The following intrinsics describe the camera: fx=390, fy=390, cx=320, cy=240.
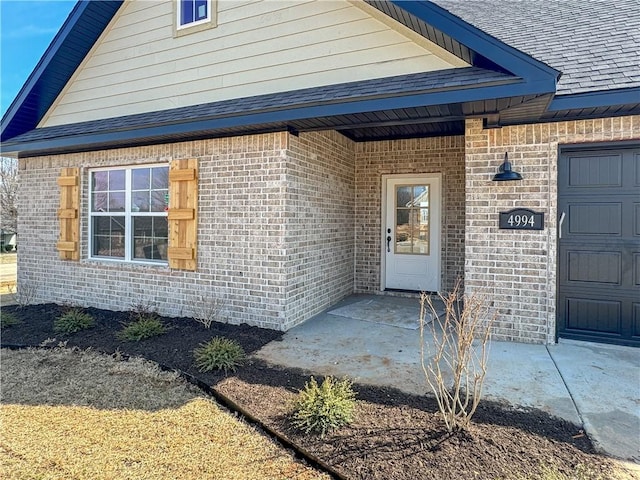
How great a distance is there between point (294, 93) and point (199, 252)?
2.77 meters

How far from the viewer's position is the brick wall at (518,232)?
4.67 metres

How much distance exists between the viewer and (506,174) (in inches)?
185

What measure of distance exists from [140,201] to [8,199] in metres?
20.7

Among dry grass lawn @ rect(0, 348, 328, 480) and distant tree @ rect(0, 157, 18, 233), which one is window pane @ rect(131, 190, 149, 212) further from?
distant tree @ rect(0, 157, 18, 233)

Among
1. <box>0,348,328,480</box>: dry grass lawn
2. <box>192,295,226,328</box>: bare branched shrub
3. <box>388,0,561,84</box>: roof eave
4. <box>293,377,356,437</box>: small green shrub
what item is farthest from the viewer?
<box>192,295,226,328</box>: bare branched shrub

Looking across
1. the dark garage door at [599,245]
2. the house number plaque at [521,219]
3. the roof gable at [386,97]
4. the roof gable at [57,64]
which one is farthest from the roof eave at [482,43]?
the roof gable at [57,64]

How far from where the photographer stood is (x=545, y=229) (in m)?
4.69

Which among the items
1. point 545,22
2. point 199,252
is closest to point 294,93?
point 199,252

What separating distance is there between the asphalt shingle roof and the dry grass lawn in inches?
182

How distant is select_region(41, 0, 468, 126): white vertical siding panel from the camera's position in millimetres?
4930

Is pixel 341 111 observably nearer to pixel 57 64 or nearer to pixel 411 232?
pixel 411 232

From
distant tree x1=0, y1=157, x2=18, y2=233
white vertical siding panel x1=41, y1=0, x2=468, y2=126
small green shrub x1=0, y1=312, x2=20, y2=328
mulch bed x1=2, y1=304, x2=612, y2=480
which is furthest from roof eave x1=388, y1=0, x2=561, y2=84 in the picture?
distant tree x1=0, y1=157, x2=18, y2=233

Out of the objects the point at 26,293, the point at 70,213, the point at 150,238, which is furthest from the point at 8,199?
the point at 150,238

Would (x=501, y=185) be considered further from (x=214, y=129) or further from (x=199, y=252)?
(x=199, y=252)
